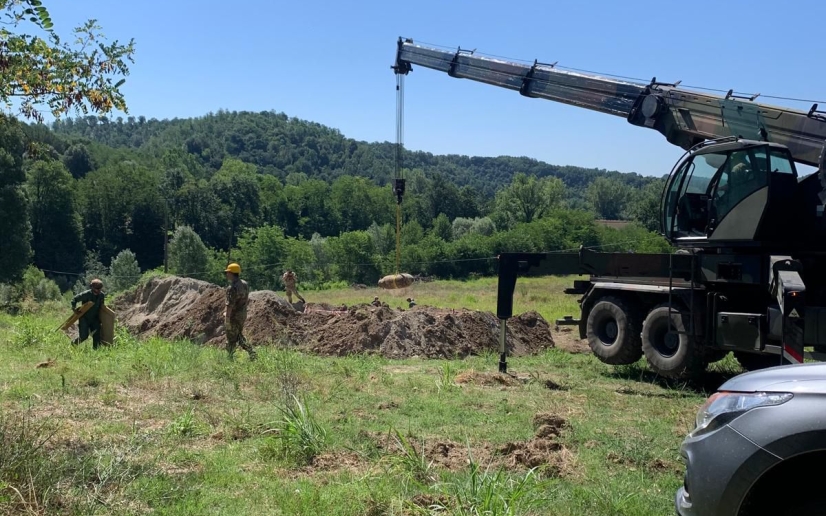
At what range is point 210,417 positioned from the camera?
7.44m

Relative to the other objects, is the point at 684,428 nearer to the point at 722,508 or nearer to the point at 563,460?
the point at 563,460

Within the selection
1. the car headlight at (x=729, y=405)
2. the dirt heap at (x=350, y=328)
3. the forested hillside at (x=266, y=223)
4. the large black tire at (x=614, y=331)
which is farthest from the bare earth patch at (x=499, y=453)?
the forested hillside at (x=266, y=223)

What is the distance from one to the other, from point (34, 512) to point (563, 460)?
4127 millimetres

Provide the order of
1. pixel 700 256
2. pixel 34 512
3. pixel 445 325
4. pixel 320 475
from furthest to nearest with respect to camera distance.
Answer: pixel 445 325 → pixel 700 256 → pixel 320 475 → pixel 34 512

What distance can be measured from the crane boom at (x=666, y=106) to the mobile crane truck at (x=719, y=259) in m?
0.02

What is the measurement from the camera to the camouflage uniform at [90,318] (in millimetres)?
12984

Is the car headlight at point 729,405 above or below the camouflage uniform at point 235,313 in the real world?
above

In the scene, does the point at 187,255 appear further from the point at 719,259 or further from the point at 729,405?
the point at 729,405

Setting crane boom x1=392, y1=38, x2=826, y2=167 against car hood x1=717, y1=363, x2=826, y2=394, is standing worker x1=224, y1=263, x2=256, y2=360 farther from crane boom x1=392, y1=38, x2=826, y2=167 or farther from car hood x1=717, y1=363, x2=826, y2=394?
car hood x1=717, y1=363, x2=826, y2=394

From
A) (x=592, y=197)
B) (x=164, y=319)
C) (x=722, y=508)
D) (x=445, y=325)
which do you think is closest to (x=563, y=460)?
(x=722, y=508)

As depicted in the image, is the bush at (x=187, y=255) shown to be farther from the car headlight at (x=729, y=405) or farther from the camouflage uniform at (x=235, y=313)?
the car headlight at (x=729, y=405)

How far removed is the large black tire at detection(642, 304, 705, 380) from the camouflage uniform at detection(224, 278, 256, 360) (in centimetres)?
660

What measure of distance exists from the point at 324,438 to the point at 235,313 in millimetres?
6409

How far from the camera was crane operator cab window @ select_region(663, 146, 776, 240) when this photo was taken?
9664 millimetres
